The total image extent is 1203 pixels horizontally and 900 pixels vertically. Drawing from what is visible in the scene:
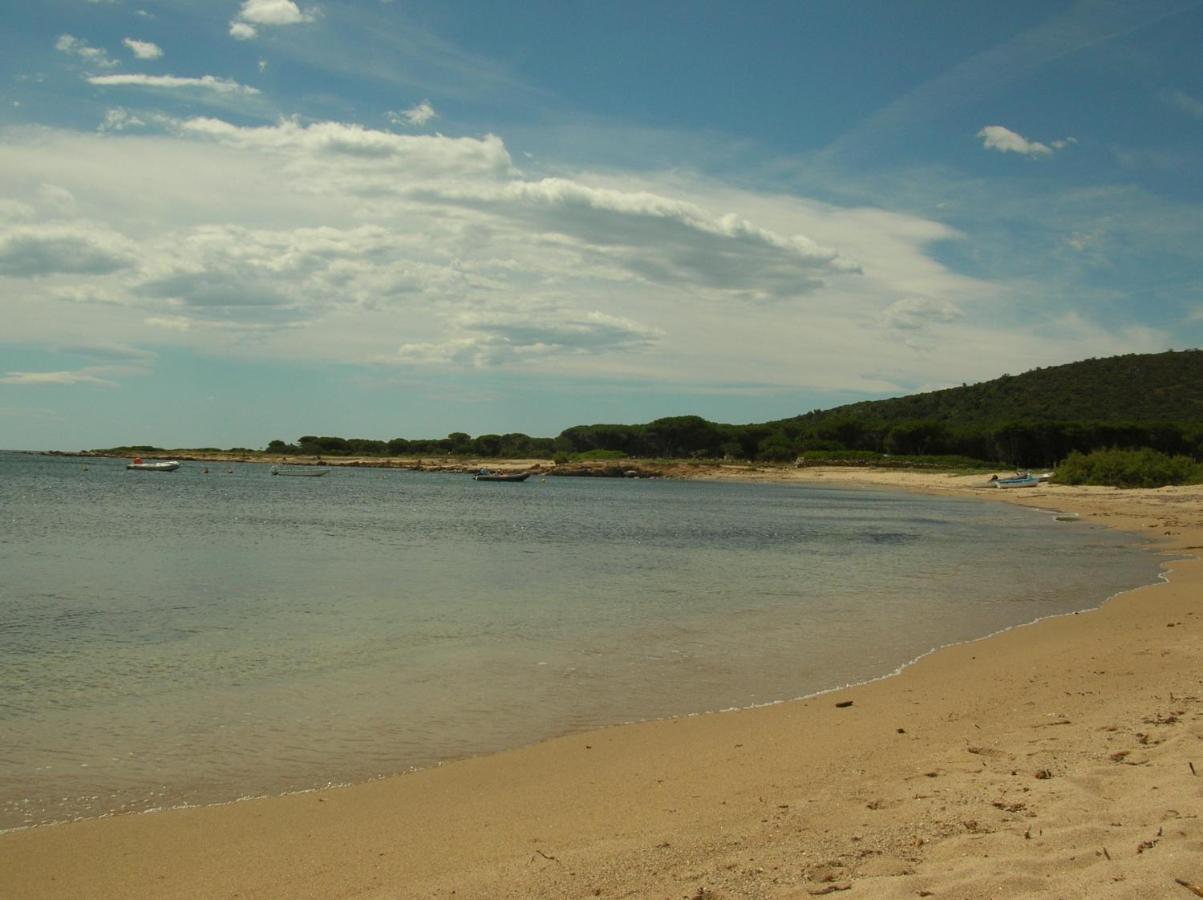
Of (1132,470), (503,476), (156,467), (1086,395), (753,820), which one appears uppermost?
(1086,395)

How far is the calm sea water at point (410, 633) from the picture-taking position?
28.1ft

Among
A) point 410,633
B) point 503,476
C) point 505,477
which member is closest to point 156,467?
point 503,476

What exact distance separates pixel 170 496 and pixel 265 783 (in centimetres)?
5978

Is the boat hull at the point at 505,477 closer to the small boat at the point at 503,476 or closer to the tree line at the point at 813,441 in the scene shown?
the small boat at the point at 503,476

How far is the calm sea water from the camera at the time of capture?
28.1ft

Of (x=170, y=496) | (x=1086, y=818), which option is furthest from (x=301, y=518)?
(x=1086, y=818)

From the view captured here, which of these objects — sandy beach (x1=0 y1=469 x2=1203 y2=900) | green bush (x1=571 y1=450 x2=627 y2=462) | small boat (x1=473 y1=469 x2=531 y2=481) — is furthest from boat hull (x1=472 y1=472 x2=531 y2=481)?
sandy beach (x1=0 y1=469 x2=1203 y2=900)

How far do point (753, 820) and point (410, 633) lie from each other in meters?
9.21

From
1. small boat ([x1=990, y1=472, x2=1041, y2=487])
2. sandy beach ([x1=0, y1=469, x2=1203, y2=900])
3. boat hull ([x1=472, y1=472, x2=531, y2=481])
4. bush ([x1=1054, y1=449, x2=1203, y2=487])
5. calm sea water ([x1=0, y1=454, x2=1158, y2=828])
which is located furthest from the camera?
boat hull ([x1=472, y1=472, x2=531, y2=481])

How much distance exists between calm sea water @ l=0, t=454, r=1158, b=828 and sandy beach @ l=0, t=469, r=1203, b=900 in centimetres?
76

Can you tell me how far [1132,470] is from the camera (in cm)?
6206

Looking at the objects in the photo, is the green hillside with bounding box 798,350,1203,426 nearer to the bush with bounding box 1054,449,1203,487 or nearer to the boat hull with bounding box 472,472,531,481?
the bush with bounding box 1054,449,1203,487

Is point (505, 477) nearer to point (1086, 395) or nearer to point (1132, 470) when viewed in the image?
point (1132, 470)

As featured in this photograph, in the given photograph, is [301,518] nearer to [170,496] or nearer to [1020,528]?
[170,496]
